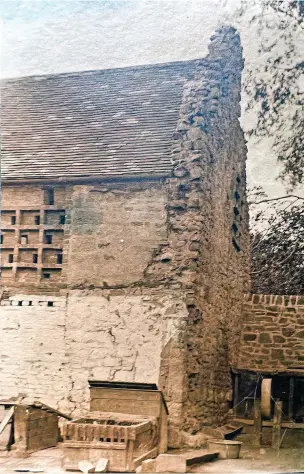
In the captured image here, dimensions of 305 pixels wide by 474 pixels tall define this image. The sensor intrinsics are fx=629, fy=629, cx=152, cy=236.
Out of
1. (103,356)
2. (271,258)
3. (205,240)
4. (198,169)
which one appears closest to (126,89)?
(198,169)

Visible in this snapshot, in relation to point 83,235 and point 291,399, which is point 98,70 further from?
point 291,399

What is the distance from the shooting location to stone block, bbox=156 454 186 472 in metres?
5.11

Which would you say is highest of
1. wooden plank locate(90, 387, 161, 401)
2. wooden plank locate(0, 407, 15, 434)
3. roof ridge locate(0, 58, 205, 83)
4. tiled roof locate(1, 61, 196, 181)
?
roof ridge locate(0, 58, 205, 83)

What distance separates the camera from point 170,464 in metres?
5.13

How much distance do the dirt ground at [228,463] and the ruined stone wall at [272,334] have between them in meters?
0.79

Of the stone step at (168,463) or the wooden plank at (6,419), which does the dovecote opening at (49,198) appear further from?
the stone step at (168,463)

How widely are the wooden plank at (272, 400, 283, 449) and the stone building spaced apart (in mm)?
471

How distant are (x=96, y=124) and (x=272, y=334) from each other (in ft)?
8.48

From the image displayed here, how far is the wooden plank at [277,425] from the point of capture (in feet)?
18.3

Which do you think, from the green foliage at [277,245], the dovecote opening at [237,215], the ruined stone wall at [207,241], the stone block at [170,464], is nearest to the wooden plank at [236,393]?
the ruined stone wall at [207,241]

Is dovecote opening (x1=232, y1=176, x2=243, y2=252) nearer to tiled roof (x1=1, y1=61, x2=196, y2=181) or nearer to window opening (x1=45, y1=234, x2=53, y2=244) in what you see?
tiled roof (x1=1, y1=61, x2=196, y2=181)

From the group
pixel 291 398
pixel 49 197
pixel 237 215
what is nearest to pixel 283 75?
pixel 237 215

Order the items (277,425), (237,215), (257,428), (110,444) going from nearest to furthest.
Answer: (110,444) → (277,425) → (257,428) → (237,215)

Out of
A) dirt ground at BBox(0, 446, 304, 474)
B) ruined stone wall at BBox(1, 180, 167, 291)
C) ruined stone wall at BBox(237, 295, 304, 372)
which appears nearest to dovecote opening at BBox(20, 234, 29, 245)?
ruined stone wall at BBox(1, 180, 167, 291)
